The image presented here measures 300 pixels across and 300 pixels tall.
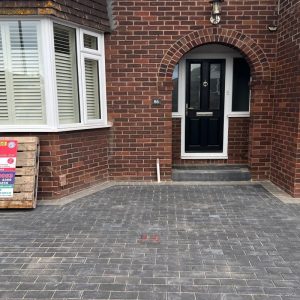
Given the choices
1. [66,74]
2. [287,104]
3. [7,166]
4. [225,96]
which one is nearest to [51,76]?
[66,74]

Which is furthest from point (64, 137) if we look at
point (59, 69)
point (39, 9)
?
point (39, 9)

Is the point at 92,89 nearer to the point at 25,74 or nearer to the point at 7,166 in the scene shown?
the point at 25,74

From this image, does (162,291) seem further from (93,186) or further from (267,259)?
(93,186)

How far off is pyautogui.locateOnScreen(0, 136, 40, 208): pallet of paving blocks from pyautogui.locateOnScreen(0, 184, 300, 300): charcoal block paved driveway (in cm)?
20

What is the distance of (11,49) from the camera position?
4.80 m

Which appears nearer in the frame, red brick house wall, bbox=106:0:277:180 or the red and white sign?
the red and white sign

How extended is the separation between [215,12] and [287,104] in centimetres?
203

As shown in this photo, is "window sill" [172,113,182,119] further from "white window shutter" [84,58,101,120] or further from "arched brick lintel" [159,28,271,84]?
"white window shutter" [84,58,101,120]

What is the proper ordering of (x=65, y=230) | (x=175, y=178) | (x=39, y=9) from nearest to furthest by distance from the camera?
Result: (x=65, y=230) < (x=39, y=9) < (x=175, y=178)

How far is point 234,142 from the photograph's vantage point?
663 cm

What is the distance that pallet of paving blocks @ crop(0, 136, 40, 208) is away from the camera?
4.57 metres

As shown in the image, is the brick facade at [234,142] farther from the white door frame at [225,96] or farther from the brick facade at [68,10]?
the brick facade at [68,10]

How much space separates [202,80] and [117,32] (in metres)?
2.02

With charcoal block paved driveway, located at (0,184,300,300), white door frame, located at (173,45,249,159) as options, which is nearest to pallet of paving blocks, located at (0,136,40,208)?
charcoal block paved driveway, located at (0,184,300,300)
